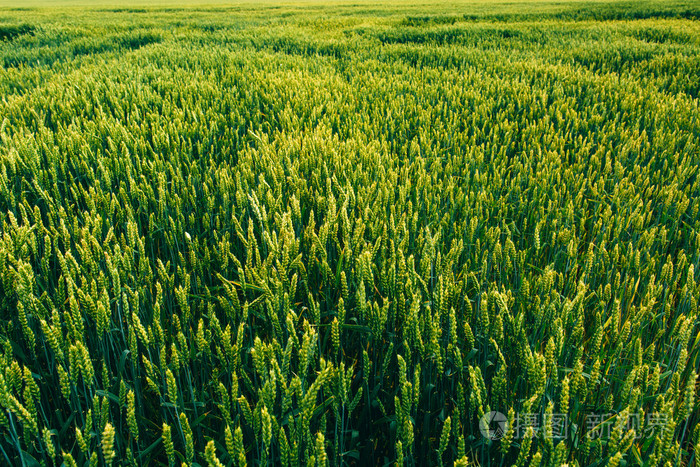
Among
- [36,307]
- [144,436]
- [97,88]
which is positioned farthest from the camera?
[97,88]

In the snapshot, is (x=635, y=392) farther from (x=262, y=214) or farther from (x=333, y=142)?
(x=333, y=142)

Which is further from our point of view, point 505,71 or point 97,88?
point 505,71

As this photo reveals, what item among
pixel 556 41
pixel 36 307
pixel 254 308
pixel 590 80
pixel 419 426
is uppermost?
pixel 556 41


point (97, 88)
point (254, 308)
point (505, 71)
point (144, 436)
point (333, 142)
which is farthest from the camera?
point (505, 71)

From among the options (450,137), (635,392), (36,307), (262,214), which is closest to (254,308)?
(262,214)

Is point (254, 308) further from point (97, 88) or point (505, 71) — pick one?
point (505, 71)

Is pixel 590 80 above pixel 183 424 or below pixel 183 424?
above

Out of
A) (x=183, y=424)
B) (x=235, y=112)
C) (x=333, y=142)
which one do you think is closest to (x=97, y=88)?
(x=235, y=112)

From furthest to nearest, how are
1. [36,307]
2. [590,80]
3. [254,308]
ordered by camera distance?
[590,80], [254,308], [36,307]

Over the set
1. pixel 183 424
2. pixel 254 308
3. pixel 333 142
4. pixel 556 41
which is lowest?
pixel 254 308
